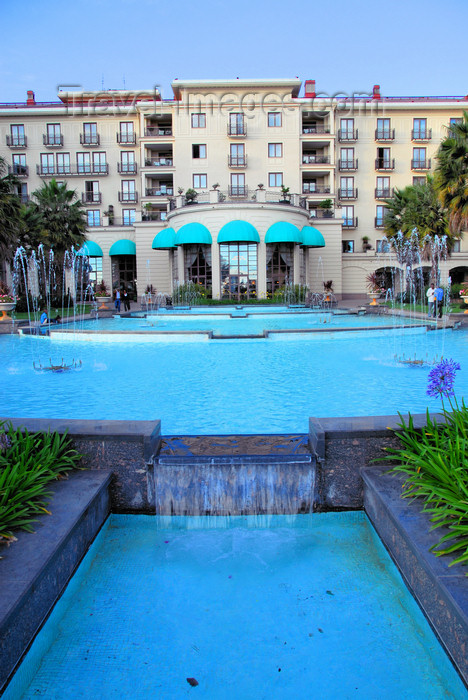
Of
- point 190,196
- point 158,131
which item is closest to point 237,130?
point 158,131

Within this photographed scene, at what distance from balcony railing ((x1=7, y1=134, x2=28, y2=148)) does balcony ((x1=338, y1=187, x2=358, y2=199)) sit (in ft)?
84.5

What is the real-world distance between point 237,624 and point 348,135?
42501 millimetres

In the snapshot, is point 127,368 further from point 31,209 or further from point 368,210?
point 368,210

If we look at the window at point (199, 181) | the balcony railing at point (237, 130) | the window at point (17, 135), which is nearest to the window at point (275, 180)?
the balcony railing at point (237, 130)

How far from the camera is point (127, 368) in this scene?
35.5ft

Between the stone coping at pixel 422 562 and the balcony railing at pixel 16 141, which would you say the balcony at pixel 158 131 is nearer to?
the balcony railing at pixel 16 141

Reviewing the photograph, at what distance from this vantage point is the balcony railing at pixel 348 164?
40.0m

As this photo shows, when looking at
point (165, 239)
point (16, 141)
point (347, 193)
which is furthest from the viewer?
point (347, 193)

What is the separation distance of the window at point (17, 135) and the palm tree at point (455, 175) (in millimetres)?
32629

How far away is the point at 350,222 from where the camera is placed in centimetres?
4050

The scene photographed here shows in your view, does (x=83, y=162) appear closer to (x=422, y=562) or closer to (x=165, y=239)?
(x=165, y=239)

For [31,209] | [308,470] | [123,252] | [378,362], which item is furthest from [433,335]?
[123,252]

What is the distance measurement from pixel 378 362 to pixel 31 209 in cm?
2524

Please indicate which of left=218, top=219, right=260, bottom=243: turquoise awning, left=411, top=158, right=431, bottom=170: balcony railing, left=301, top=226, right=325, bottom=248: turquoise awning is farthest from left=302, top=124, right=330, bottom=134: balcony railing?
left=218, top=219, right=260, bottom=243: turquoise awning
